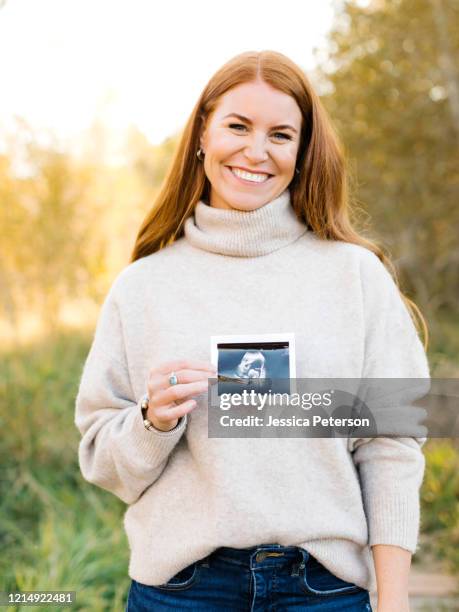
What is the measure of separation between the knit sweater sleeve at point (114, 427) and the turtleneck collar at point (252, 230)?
0.31 meters

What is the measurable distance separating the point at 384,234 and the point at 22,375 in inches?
217

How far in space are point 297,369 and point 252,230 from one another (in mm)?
400

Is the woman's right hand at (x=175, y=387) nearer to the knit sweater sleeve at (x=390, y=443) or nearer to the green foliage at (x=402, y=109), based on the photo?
the knit sweater sleeve at (x=390, y=443)

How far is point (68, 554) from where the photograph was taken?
3.64 m

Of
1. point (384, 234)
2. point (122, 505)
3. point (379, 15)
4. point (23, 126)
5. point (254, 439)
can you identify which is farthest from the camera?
point (384, 234)

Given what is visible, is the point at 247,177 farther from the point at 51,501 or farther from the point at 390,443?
the point at 51,501

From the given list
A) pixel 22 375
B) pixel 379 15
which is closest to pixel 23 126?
pixel 22 375

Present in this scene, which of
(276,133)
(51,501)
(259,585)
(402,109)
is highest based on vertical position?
(402,109)

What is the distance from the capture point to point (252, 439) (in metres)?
1.79

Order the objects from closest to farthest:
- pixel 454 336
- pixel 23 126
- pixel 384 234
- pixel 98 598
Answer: pixel 98 598 → pixel 23 126 → pixel 454 336 → pixel 384 234

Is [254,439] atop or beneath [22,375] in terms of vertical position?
atop

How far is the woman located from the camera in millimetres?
1749

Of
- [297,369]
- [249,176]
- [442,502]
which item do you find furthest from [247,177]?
[442,502]

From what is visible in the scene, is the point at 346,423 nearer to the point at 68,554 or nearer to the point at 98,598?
the point at 98,598
